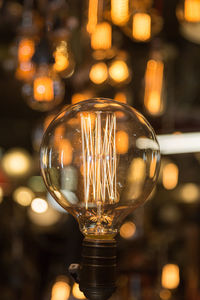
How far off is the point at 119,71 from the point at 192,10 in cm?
150

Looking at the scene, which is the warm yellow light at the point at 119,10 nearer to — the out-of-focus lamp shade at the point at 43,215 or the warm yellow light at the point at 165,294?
the warm yellow light at the point at 165,294

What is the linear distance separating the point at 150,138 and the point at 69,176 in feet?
A: 0.48

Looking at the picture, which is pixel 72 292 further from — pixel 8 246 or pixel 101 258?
pixel 8 246

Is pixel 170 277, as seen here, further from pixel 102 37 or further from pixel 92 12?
pixel 102 37

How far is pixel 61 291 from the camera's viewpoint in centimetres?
161

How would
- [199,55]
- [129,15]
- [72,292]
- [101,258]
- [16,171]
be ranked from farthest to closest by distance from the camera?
[16,171] < [199,55] < [129,15] < [72,292] < [101,258]

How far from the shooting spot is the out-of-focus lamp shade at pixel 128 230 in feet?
17.4

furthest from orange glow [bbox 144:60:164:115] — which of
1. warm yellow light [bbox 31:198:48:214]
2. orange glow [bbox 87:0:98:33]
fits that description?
warm yellow light [bbox 31:198:48:214]

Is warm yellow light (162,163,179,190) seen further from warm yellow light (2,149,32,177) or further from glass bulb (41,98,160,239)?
glass bulb (41,98,160,239)

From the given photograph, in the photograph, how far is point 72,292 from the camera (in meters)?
1.50

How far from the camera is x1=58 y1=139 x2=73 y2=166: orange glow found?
0.82 m

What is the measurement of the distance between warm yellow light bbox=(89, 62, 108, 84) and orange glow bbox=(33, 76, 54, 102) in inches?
29.5

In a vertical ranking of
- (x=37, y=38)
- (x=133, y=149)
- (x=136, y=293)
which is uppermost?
(x=37, y=38)

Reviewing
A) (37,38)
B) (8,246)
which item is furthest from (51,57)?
(8,246)
